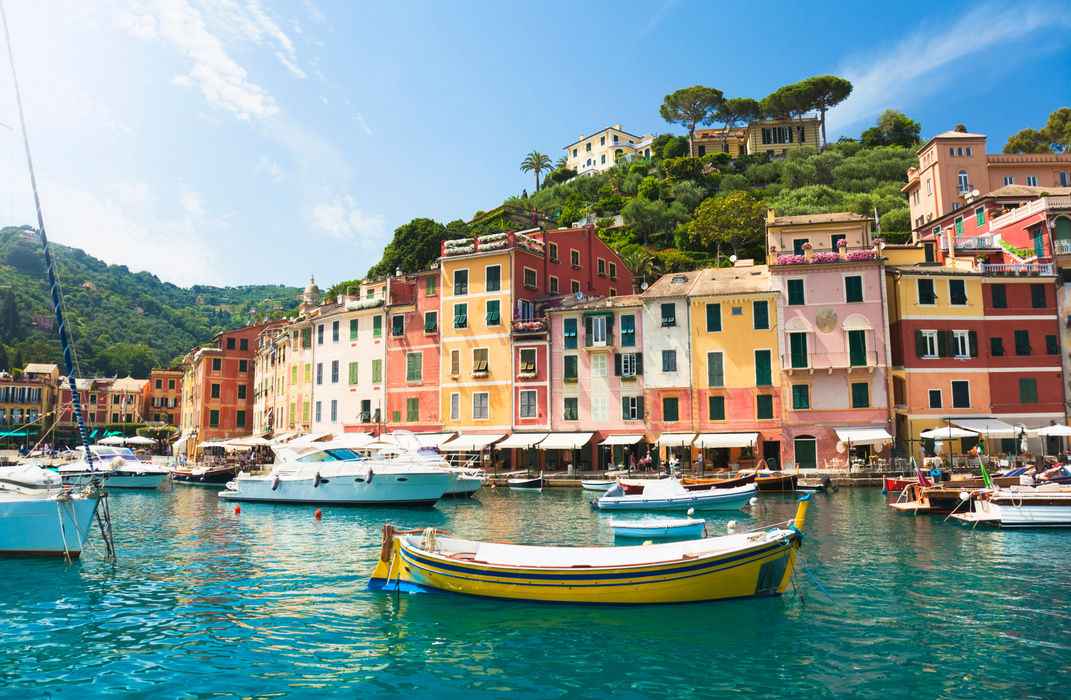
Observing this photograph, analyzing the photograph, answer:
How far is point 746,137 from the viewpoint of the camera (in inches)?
3885

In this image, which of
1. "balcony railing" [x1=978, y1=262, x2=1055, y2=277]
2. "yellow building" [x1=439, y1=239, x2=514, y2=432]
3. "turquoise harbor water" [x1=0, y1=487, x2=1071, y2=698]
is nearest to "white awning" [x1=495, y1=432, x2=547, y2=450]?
"yellow building" [x1=439, y1=239, x2=514, y2=432]

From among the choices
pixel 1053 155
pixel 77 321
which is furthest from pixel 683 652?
pixel 77 321

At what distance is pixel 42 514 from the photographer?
17203 mm

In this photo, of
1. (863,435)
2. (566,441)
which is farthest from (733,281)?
(566,441)

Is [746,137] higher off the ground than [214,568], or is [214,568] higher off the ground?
[746,137]

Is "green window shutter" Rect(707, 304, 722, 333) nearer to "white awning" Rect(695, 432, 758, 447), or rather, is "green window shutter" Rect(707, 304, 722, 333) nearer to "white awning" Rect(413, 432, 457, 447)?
"white awning" Rect(695, 432, 758, 447)

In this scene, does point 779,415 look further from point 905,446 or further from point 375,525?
point 375,525

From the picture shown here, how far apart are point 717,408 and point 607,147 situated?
286ft

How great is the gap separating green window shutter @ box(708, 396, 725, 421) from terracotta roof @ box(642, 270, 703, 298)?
6419mm

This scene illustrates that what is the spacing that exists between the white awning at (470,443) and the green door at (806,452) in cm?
1739

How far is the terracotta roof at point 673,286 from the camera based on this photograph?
141 ft

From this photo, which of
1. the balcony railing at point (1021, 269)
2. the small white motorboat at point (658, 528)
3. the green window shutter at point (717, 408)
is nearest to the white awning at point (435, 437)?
the green window shutter at point (717, 408)

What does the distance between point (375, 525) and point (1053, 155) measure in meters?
68.3

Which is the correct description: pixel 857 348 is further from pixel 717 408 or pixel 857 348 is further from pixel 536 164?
pixel 536 164
